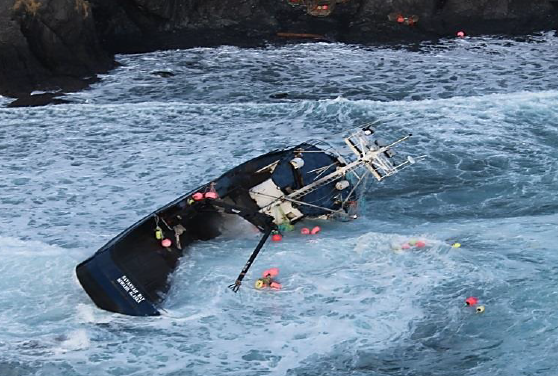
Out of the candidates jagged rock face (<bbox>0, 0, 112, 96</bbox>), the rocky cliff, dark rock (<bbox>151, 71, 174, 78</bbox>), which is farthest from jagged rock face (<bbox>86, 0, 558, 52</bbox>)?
jagged rock face (<bbox>0, 0, 112, 96</bbox>)

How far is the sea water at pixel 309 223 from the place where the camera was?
1620cm

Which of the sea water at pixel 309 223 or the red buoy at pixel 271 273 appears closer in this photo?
the sea water at pixel 309 223

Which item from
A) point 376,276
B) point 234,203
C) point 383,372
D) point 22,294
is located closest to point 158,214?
point 234,203

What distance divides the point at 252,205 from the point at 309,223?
1375 millimetres

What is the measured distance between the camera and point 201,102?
28.1 metres

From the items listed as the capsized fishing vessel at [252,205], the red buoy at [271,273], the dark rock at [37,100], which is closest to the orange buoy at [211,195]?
the capsized fishing vessel at [252,205]

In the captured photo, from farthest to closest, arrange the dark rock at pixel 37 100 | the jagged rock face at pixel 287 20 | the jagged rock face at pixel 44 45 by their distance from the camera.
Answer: the jagged rock face at pixel 287 20, the jagged rock face at pixel 44 45, the dark rock at pixel 37 100

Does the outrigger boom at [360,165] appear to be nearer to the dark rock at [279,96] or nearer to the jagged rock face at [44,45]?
the dark rock at [279,96]

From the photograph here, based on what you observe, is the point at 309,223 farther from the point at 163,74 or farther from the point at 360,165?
the point at 163,74

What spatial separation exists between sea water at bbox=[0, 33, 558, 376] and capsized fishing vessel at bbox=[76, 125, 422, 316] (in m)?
0.45

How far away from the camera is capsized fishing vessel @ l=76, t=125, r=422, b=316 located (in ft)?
59.4

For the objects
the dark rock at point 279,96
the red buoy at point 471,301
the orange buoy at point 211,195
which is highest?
the orange buoy at point 211,195

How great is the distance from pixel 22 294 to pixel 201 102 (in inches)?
A: 457

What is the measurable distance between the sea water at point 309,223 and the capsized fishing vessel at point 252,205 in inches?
17.6
